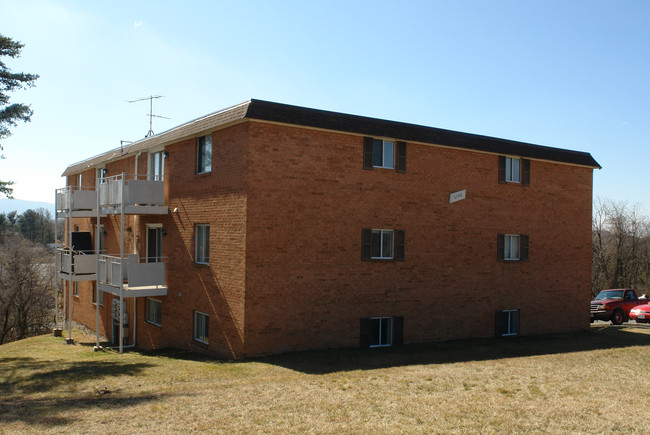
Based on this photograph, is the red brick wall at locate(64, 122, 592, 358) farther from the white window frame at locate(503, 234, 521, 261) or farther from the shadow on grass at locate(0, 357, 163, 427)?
the shadow on grass at locate(0, 357, 163, 427)

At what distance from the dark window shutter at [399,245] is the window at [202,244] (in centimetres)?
574

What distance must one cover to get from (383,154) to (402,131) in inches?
37.2

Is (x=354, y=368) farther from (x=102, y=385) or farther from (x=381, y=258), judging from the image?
(x=102, y=385)

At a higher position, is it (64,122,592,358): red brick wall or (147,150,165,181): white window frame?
(147,150,165,181): white window frame

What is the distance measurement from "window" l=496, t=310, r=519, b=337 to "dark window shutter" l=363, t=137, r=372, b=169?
7467 millimetres

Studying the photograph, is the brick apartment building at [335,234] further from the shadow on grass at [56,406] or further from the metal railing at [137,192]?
the shadow on grass at [56,406]

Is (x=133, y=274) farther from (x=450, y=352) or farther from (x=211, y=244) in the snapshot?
(x=450, y=352)

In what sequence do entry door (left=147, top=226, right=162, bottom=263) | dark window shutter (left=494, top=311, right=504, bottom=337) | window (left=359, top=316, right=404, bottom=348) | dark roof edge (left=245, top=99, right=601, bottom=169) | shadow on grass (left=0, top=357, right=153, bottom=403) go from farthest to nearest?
entry door (left=147, top=226, right=162, bottom=263)
dark window shutter (left=494, top=311, right=504, bottom=337)
window (left=359, top=316, right=404, bottom=348)
dark roof edge (left=245, top=99, right=601, bottom=169)
shadow on grass (left=0, top=357, right=153, bottom=403)

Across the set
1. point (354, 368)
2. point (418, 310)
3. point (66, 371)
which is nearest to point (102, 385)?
point (66, 371)

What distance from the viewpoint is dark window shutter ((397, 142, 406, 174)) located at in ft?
55.4

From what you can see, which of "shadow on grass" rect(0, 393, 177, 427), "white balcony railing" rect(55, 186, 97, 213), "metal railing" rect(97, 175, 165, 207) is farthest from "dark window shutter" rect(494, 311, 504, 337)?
"white balcony railing" rect(55, 186, 97, 213)

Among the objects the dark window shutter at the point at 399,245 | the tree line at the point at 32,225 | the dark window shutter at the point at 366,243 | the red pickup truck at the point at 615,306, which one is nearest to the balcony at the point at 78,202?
the dark window shutter at the point at 366,243

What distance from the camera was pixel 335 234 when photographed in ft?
51.3

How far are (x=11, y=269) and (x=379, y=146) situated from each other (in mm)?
37405
